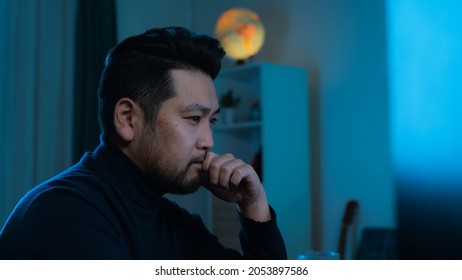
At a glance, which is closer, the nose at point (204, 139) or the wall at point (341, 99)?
the nose at point (204, 139)

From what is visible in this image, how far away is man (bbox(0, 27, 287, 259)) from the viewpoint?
0.80 m

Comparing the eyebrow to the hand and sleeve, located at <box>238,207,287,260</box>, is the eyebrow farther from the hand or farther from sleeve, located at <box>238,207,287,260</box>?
sleeve, located at <box>238,207,287,260</box>

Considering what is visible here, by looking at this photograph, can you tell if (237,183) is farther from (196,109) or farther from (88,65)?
(88,65)

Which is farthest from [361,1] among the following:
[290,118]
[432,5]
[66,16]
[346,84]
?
[432,5]

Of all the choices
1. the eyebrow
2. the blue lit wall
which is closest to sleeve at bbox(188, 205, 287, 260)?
the eyebrow

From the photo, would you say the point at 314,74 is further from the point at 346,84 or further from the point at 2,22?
the point at 2,22

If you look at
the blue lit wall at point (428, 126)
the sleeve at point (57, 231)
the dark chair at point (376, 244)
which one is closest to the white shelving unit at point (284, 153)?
the dark chair at point (376, 244)

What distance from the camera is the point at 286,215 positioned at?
2.54 m

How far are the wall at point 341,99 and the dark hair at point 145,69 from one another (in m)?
1.76

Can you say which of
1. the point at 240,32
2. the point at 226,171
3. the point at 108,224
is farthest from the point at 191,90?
the point at 240,32

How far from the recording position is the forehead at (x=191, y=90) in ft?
2.83

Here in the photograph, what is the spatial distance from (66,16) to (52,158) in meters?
0.75

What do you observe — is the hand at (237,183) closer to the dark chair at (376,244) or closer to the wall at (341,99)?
the dark chair at (376,244)

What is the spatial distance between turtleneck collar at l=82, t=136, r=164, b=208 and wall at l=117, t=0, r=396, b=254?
180 cm
